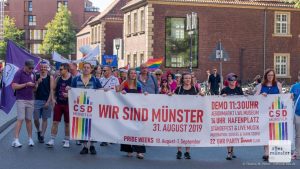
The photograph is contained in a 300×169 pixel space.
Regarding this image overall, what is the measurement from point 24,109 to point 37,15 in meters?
107

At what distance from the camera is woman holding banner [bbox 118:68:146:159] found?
11.1m

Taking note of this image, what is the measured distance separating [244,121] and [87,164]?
317 centimetres

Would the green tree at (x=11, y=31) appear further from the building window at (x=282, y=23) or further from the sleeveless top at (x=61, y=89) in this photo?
the sleeveless top at (x=61, y=89)

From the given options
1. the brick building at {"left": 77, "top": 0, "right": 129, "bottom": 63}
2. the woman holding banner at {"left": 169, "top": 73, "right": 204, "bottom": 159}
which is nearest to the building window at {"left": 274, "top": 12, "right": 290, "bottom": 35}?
the brick building at {"left": 77, "top": 0, "right": 129, "bottom": 63}

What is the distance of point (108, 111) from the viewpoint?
11344mm

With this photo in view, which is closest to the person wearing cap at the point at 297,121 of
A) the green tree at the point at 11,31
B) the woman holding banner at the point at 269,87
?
the woman holding banner at the point at 269,87

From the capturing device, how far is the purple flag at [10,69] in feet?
43.5

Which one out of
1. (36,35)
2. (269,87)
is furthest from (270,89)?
(36,35)

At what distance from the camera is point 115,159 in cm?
1084

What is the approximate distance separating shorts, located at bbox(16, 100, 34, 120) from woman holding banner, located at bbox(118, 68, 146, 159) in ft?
7.39

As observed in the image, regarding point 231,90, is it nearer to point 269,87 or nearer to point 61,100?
point 269,87

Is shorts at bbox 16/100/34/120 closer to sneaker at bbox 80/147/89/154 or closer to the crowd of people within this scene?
the crowd of people

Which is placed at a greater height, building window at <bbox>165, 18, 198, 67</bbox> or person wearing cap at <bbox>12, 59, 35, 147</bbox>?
building window at <bbox>165, 18, 198, 67</bbox>

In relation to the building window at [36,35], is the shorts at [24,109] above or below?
below
